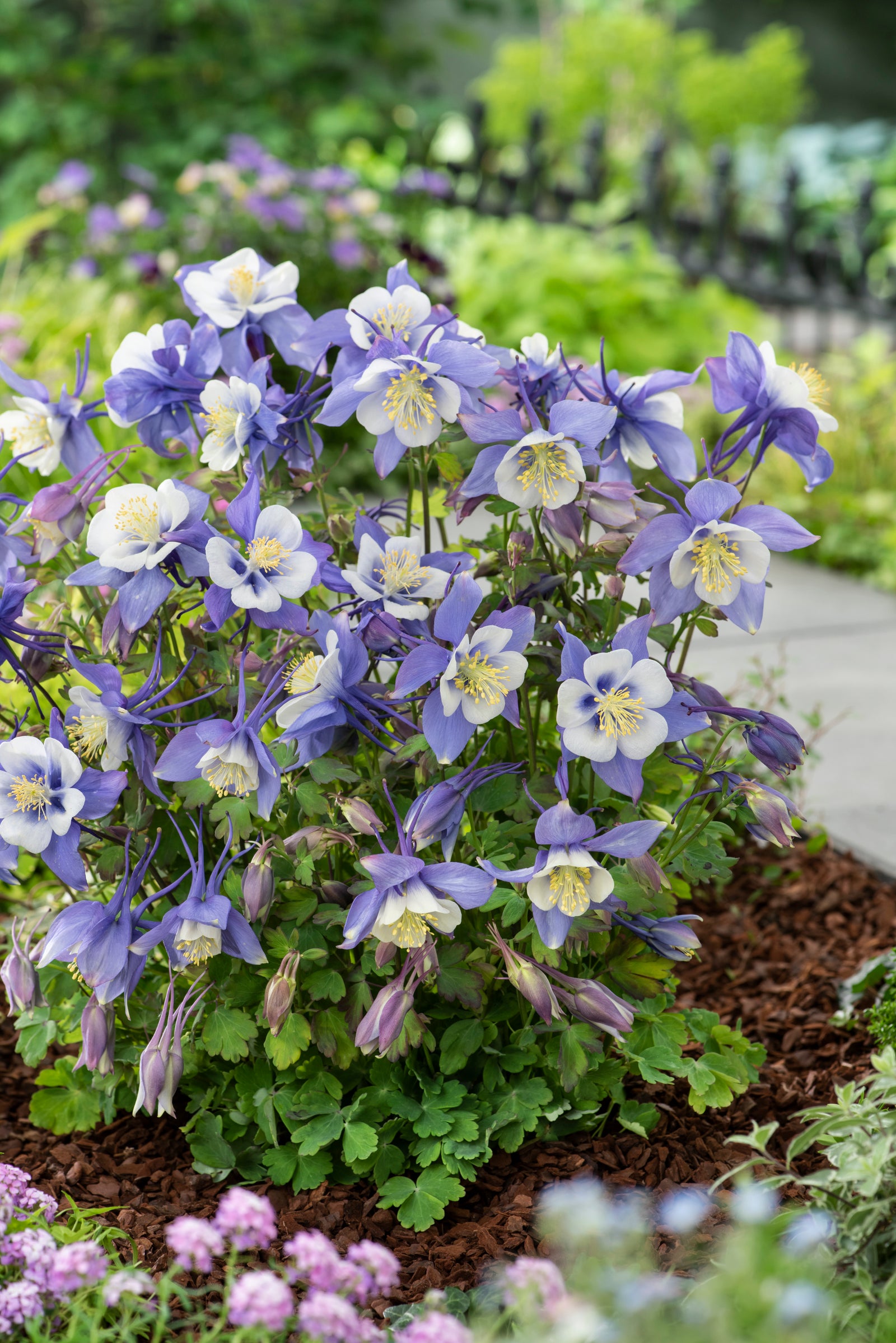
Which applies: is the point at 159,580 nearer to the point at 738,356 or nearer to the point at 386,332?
the point at 386,332

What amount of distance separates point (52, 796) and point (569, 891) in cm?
59

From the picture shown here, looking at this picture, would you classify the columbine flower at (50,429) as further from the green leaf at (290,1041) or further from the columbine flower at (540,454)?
the green leaf at (290,1041)

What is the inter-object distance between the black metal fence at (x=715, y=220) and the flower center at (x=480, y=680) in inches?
236

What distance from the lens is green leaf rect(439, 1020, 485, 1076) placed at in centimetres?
157

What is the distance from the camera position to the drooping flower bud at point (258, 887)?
1.40 meters

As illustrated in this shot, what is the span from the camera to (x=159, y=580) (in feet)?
4.64

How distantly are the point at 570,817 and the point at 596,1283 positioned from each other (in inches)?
19.6

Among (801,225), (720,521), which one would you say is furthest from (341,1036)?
(801,225)

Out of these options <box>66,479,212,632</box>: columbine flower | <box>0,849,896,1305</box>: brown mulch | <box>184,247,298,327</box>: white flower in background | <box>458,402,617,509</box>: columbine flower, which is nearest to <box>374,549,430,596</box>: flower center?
<box>458,402,617,509</box>: columbine flower

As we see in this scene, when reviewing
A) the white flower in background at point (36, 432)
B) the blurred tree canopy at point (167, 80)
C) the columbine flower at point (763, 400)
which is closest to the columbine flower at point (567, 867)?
the columbine flower at point (763, 400)

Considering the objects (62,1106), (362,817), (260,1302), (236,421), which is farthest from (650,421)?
(62,1106)

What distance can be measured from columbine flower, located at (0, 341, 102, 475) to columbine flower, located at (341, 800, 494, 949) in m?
0.70

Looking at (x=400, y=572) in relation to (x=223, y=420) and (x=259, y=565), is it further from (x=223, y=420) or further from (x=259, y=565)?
(x=223, y=420)

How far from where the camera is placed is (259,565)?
4.47 ft
